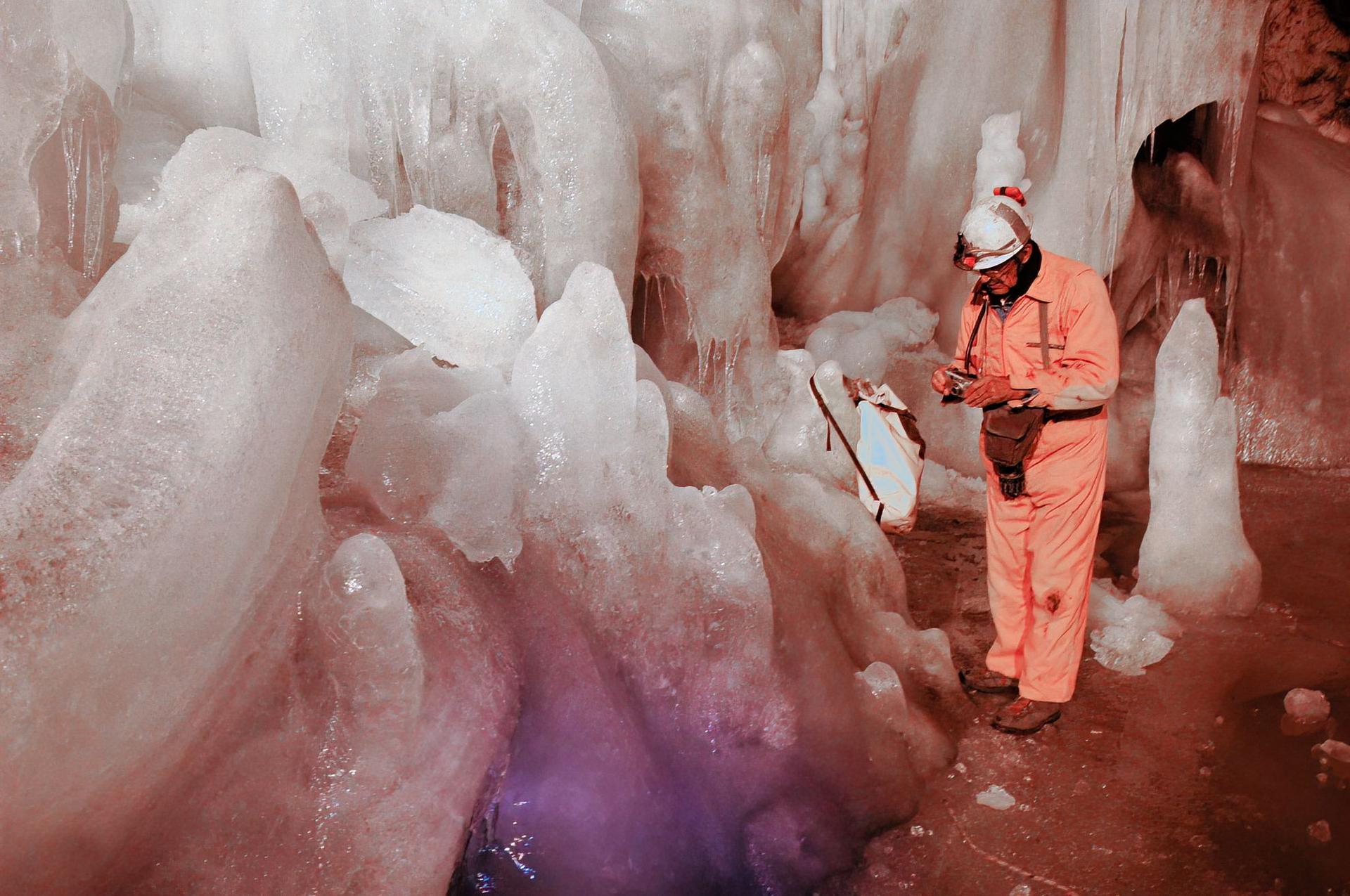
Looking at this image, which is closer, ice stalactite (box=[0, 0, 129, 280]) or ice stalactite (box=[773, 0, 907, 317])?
ice stalactite (box=[0, 0, 129, 280])

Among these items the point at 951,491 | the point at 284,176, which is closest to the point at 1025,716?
the point at 951,491

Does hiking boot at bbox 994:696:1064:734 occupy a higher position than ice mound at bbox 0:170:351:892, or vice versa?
ice mound at bbox 0:170:351:892

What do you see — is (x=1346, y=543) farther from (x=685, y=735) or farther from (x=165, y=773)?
(x=165, y=773)

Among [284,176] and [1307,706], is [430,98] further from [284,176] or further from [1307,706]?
[1307,706]

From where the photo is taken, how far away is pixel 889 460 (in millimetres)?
3811

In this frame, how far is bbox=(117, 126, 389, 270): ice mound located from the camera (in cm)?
299

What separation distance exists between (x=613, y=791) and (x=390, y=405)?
1166 millimetres

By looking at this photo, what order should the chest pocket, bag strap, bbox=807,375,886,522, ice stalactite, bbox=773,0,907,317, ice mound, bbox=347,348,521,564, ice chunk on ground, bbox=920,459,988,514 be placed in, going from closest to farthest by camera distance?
1. ice mound, bbox=347,348,521,564
2. the chest pocket
3. bag strap, bbox=807,375,886,522
4. ice stalactite, bbox=773,0,907,317
5. ice chunk on ground, bbox=920,459,988,514

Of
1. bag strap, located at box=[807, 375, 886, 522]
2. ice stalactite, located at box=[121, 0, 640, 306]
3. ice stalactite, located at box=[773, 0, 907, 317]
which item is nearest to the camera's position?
ice stalactite, located at box=[121, 0, 640, 306]

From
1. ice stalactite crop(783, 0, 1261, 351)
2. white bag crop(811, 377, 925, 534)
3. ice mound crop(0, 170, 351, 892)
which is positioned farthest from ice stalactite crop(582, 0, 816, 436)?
ice mound crop(0, 170, 351, 892)

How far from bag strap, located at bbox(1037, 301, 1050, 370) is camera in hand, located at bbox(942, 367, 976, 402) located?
0.22 meters

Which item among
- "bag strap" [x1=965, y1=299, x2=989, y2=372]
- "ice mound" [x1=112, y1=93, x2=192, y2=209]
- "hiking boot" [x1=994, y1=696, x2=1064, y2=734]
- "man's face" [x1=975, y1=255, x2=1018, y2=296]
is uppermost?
"ice mound" [x1=112, y1=93, x2=192, y2=209]

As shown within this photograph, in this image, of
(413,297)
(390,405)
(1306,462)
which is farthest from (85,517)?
(1306,462)

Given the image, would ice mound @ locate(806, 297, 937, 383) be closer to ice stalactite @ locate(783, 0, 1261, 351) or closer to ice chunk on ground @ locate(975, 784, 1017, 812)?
ice stalactite @ locate(783, 0, 1261, 351)
